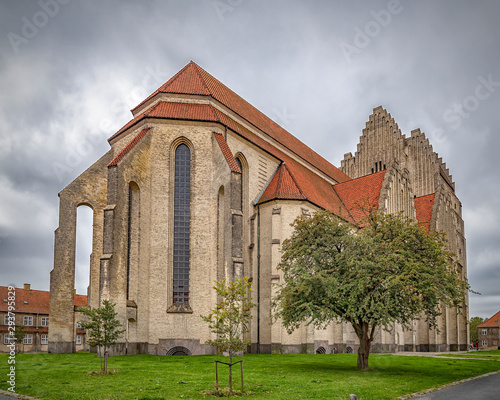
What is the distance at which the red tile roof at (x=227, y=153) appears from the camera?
28.6m

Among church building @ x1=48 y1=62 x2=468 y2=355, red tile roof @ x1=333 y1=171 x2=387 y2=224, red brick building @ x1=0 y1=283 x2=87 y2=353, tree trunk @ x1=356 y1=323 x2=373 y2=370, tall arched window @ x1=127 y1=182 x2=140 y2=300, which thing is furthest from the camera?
red brick building @ x1=0 y1=283 x2=87 y2=353

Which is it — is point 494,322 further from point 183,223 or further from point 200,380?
point 200,380

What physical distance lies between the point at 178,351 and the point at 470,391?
1669cm

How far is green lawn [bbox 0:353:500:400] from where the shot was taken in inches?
498

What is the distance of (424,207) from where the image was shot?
169 feet

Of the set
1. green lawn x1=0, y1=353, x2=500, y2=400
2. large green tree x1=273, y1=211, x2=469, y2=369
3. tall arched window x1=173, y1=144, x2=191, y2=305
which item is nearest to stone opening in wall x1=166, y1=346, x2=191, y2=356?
tall arched window x1=173, y1=144, x2=191, y2=305

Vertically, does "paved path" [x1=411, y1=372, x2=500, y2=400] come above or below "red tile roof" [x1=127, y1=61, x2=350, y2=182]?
below

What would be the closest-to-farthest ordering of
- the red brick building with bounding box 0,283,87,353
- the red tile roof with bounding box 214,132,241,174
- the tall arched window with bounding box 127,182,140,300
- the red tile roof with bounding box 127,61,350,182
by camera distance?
the tall arched window with bounding box 127,182,140,300 < the red tile roof with bounding box 214,132,241,174 < the red tile roof with bounding box 127,61,350,182 < the red brick building with bounding box 0,283,87,353

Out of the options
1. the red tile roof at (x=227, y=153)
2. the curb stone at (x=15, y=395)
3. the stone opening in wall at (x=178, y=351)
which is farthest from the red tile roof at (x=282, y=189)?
the curb stone at (x=15, y=395)

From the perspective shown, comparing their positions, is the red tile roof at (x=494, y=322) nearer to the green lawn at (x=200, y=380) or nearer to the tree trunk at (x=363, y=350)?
the green lawn at (x=200, y=380)

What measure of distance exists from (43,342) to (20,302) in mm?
4736

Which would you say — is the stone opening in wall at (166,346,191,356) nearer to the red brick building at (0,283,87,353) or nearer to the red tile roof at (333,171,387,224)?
the red tile roof at (333,171,387,224)

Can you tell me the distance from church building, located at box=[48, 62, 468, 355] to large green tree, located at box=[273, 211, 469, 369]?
4.28m

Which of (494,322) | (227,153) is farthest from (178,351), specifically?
(494,322)
